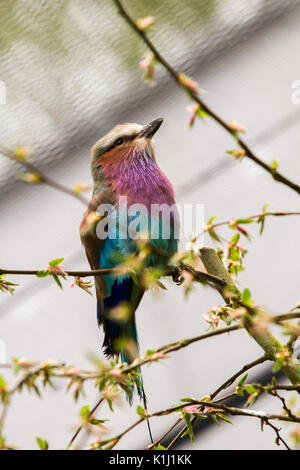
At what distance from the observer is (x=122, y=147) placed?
4.42ft

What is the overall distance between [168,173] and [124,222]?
2.40 feet

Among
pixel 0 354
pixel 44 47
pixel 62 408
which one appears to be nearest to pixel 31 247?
pixel 0 354

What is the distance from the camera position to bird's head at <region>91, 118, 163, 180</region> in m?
1.33

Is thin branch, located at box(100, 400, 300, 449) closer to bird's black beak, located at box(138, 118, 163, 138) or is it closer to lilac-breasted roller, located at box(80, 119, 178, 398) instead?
lilac-breasted roller, located at box(80, 119, 178, 398)

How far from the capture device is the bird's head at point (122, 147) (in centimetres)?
133

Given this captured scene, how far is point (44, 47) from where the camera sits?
1573 mm

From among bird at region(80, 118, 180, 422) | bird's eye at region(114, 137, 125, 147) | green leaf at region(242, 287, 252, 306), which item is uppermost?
bird's eye at region(114, 137, 125, 147)

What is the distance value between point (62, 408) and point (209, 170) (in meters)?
0.82

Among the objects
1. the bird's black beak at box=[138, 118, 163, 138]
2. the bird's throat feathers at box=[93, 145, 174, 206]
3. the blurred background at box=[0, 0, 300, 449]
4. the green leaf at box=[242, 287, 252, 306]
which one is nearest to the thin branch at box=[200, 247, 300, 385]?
the green leaf at box=[242, 287, 252, 306]

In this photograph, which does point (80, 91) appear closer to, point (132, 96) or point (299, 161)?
point (132, 96)

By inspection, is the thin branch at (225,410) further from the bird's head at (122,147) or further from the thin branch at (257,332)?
the bird's head at (122,147)

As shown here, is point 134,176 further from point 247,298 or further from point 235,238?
point 247,298

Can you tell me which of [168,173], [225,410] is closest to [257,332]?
[225,410]

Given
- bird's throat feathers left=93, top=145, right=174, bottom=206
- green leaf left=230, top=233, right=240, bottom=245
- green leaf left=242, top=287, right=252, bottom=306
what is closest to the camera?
green leaf left=242, top=287, right=252, bottom=306
